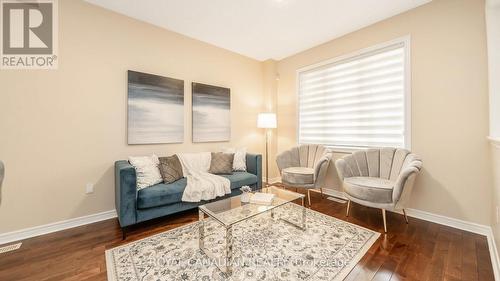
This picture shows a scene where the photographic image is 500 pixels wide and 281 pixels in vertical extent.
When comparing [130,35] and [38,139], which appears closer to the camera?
[38,139]

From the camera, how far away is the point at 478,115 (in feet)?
6.88

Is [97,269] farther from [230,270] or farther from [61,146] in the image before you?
[61,146]

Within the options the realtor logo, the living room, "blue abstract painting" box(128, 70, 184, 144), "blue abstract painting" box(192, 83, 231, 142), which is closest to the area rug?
the living room

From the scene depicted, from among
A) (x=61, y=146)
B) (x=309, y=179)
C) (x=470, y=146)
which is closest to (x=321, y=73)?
(x=309, y=179)

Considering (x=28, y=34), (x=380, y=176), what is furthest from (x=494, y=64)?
(x=28, y=34)

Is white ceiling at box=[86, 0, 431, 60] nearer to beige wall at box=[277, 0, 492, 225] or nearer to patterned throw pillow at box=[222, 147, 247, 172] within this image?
beige wall at box=[277, 0, 492, 225]

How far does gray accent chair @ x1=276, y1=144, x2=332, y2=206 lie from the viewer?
114 inches

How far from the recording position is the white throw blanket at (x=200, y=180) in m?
2.40

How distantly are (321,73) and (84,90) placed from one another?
3490 millimetres

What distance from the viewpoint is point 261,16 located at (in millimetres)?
2691

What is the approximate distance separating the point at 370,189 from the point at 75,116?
3.45 meters

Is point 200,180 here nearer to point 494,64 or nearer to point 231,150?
point 231,150

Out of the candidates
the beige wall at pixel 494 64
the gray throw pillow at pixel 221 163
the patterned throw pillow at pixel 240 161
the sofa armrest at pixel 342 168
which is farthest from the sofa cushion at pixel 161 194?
the beige wall at pixel 494 64

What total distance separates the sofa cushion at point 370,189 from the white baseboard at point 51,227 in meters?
3.00
